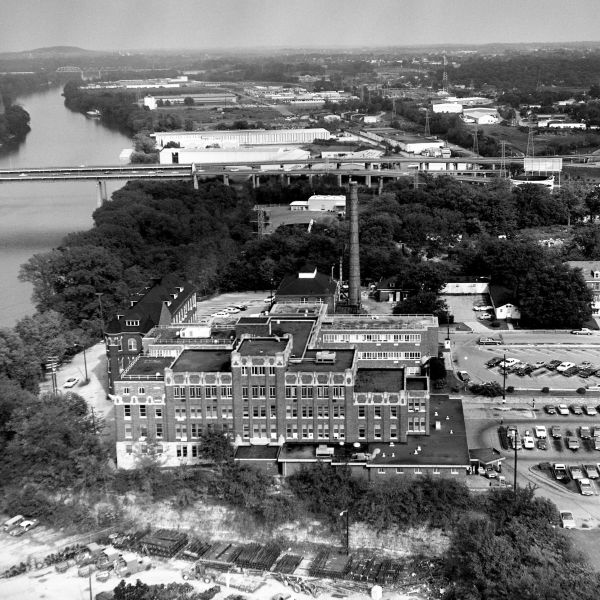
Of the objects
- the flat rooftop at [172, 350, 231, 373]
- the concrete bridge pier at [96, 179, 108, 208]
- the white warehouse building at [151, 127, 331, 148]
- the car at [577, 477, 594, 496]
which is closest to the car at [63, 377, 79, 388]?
the flat rooftop at [172, 350, 231, 373]

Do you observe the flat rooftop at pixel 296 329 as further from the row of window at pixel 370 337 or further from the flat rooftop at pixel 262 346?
the flat rooftop at pixel 262 346

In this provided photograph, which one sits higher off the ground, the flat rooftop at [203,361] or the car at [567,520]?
the flat rooftop at [203,361]

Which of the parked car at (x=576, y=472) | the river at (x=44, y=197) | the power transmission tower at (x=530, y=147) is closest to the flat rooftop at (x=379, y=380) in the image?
the parked car at (x=576, y=472)

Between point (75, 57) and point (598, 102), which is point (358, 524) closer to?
point (598, 102)

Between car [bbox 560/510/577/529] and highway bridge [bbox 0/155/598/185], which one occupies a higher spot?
car [bbox 560/510/577/529]

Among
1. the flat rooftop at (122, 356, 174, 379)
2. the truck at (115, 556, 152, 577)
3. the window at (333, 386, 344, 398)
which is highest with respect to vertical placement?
the flat rooftop at (122, 356, 174, 379)

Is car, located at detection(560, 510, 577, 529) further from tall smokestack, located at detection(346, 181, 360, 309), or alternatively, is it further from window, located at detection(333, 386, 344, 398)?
tall smokestack, located at detection(346, 181, 360, 309)
